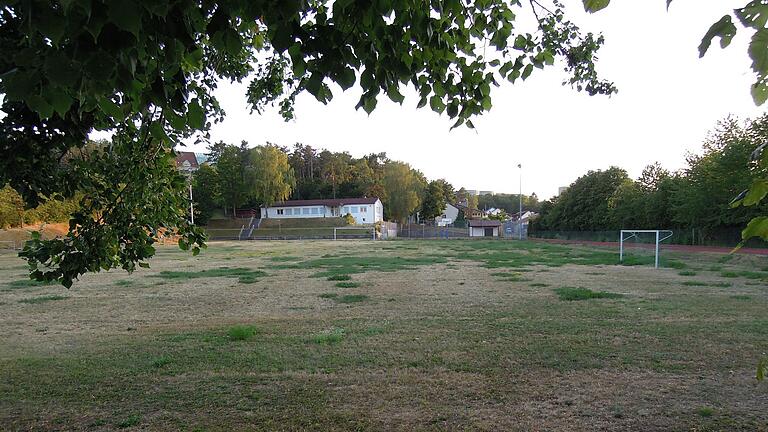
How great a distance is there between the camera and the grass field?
4.20 metres

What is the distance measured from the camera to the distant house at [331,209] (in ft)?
286

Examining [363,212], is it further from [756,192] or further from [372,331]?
[756,192]

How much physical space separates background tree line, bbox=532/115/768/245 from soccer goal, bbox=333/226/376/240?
26.4m

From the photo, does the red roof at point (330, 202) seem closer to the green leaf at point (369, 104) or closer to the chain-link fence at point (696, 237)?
the chain-link fence at point (696, 237)

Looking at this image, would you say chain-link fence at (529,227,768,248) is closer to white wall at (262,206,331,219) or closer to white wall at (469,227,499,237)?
white wall at (469,227,499,237)

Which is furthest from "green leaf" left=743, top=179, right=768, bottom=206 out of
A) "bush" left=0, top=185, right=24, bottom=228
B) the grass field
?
"bush" left=0, top=185, right=24, bottom=228

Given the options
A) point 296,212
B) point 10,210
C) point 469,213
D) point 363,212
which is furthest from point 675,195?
point 469,213

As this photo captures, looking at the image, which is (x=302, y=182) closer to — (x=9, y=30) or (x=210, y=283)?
(x=210, y=283)

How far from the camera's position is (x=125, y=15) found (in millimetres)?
1422

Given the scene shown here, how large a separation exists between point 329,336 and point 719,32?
6722mm

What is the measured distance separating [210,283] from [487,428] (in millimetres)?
13260

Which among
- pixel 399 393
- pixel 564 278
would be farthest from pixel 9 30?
pixel 564 278

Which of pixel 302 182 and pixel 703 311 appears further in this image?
pixel 302 182

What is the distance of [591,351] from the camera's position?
6.26 m
